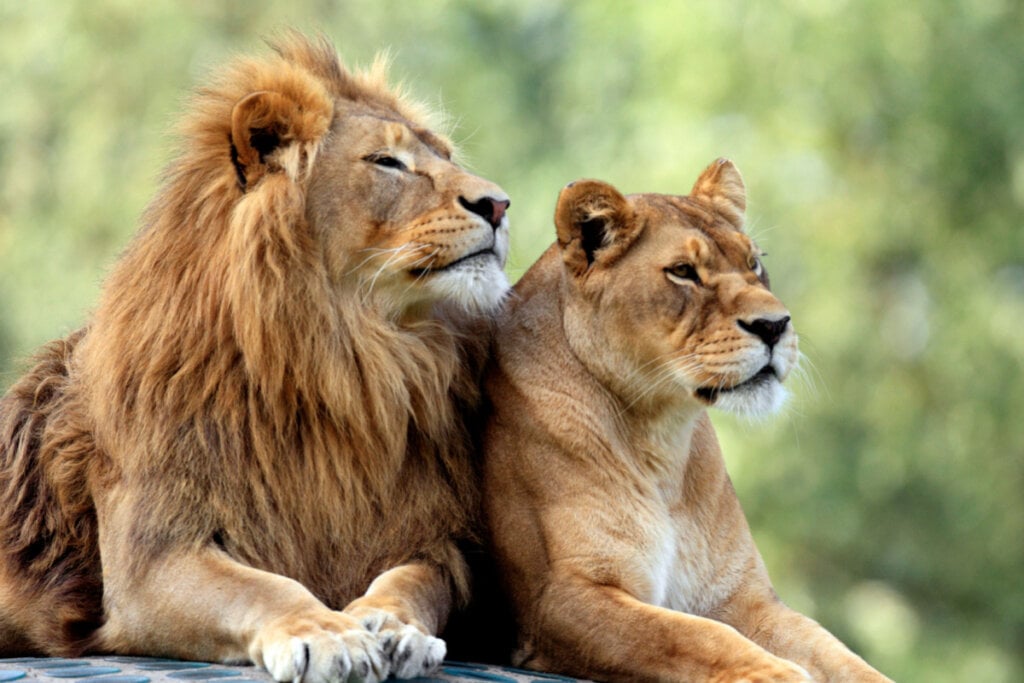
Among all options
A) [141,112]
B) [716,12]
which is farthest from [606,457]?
[141,112]

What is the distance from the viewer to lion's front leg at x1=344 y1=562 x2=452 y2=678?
279 centimetres

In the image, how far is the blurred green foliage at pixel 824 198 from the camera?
9.17 m

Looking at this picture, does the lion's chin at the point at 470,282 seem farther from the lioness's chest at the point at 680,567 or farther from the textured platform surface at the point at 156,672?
the textured platform surface at the point at 156,672

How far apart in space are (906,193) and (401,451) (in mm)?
7068

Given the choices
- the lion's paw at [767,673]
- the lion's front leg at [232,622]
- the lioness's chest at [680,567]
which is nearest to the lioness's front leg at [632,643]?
the lion's paw at [767,673]

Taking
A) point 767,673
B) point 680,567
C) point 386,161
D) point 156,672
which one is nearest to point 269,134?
point 386,161

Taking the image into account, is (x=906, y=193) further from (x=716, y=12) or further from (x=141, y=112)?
(x=141, y=112)

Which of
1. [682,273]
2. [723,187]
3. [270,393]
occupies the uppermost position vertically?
[723,187]

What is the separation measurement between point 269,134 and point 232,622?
102cm

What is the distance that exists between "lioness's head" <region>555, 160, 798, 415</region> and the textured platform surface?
664 mm

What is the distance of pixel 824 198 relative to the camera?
370 inches

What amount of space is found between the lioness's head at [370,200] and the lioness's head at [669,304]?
0.75 feet

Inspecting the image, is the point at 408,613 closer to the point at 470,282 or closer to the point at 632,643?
the point at 632,643

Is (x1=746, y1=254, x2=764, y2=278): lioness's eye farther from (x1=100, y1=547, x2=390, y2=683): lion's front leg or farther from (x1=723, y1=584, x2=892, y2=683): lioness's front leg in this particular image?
(x1=100, y1=547, x2=390, y2=683): lion's front leg
